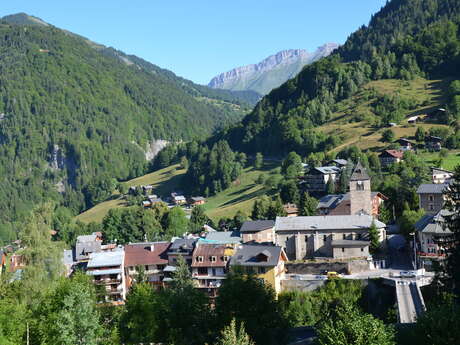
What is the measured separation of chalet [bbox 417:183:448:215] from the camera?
7812 cm

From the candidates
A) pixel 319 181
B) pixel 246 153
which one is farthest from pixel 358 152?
pixel 246 153

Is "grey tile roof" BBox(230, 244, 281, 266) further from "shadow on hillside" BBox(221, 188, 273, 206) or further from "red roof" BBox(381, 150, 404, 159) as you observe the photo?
"shadow on hillside" BBox(221, 188, 273, 206)

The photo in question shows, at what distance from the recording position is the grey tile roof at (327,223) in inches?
2744

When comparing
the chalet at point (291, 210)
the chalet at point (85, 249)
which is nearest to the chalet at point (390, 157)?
the chalet at point (291, 210)

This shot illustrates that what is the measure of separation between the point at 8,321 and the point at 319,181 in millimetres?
82740

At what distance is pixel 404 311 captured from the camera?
50781 millimetres

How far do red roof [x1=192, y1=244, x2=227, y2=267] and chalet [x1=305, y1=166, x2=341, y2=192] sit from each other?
155ft

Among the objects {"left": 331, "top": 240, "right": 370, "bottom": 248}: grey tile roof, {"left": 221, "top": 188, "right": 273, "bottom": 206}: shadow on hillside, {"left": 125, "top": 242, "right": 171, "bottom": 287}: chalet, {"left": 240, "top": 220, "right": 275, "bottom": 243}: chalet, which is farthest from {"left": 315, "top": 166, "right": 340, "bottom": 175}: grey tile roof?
{"left": 125, "top": 242, "right": 171, "bottom": 287}: chalet

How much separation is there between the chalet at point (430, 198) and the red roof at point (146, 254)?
126 feet

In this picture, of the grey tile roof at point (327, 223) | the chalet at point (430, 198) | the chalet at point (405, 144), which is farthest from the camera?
the chalet at point (405, 144)

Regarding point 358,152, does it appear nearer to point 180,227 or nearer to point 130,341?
point 180,227

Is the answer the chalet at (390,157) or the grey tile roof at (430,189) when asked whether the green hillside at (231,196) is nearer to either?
the chalet at (390,157)

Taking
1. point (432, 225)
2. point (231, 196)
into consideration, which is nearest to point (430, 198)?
point (432, 225)

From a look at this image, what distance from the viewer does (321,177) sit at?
373ft
